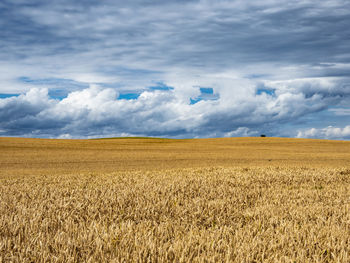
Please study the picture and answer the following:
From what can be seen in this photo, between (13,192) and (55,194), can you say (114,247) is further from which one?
(13,192)

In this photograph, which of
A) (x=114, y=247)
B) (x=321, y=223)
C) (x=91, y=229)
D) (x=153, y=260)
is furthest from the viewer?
(x=321, y=223)

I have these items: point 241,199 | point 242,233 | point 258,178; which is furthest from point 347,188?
point 242,233

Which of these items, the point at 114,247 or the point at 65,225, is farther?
the point at 65,225

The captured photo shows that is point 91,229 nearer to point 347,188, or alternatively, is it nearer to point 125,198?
point 125,198

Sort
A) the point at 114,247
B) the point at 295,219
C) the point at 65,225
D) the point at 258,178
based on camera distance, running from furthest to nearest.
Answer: the point at 258,178 < the point at 295,219 < the point at 65,225 < the point at 114,247

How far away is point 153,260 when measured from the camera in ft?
10.2

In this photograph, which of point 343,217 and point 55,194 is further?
point 55,194

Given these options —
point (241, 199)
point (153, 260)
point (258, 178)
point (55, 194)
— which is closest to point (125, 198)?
point (55, 194)

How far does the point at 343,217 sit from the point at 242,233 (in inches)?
92.7

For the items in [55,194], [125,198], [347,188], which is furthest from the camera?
[347,188]

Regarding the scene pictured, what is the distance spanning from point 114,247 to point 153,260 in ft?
2.00

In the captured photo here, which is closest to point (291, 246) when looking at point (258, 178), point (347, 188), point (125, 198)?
point (125, 198)

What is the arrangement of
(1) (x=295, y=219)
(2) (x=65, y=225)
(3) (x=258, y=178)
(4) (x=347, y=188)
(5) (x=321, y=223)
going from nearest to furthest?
(2) (x=65, y=225)
(5) (x=321, y=223)
(1) (x=295, y=219)
(4) (x=347, y=188)
(3) (x=258, y=178)

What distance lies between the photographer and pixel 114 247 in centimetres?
350
